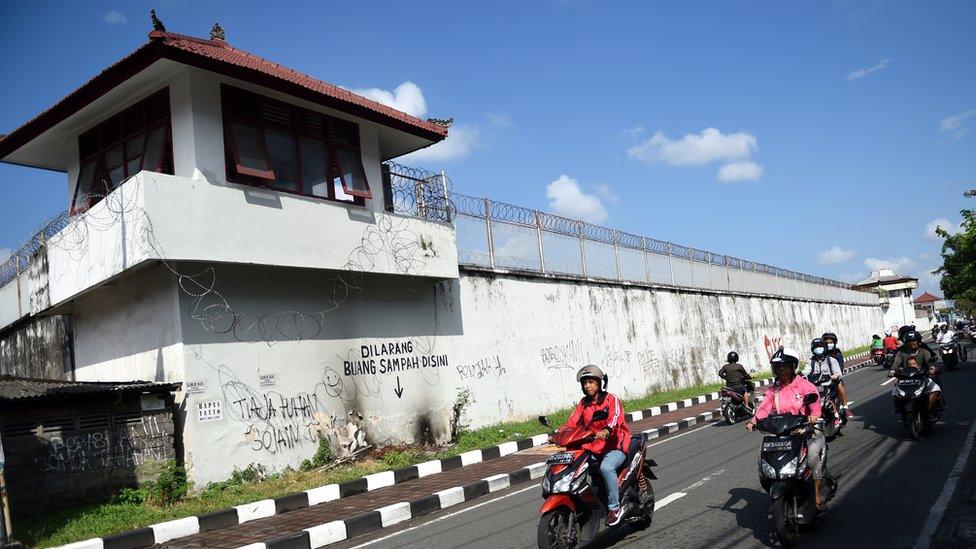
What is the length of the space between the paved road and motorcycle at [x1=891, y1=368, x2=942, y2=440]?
7.8 inches

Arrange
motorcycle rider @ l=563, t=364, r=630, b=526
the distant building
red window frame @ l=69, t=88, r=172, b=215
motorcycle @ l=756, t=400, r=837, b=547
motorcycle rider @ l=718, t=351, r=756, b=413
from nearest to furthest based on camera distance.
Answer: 1. motorcycle @ l=756, t=400, r=837, b=547
2. motorcycle rider @ l=563, t=364, r=630, b=526
3. red window frame @ l=69, t=88, r=172, b=215
4. motorcycle rider @ l=718, t=351, r=756, b=413
5. the distant building

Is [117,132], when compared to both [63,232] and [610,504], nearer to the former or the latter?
[63,232]

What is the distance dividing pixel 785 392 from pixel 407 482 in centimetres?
603

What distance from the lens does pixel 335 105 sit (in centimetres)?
1171

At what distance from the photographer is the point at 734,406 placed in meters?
13.8

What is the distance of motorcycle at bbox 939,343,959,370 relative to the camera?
67.7 feet

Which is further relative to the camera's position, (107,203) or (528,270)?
(528,270)

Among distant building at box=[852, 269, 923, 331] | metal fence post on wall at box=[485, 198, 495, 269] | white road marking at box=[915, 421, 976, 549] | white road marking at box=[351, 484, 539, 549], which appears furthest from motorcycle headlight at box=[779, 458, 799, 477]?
distant building at box=[852, 269, 923, 331]

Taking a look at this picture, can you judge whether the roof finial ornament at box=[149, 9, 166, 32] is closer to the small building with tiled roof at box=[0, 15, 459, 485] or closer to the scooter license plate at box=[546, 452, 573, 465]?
the small building with tiled roof at box=[0, 15, 459, 485]

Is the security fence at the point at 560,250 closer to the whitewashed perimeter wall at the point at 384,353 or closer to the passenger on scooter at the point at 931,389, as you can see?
the whitewashed perimeter wall at the point at 384,353

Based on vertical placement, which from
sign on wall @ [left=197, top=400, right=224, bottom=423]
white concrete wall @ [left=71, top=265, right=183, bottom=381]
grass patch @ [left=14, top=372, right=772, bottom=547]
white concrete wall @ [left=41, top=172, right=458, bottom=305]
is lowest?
grass patch @ [left=14, top=372, right=772, bottom=547]

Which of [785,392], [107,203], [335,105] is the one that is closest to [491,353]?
[335,105]

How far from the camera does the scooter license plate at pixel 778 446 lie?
5367 mm

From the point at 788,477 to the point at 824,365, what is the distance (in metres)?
5.90
